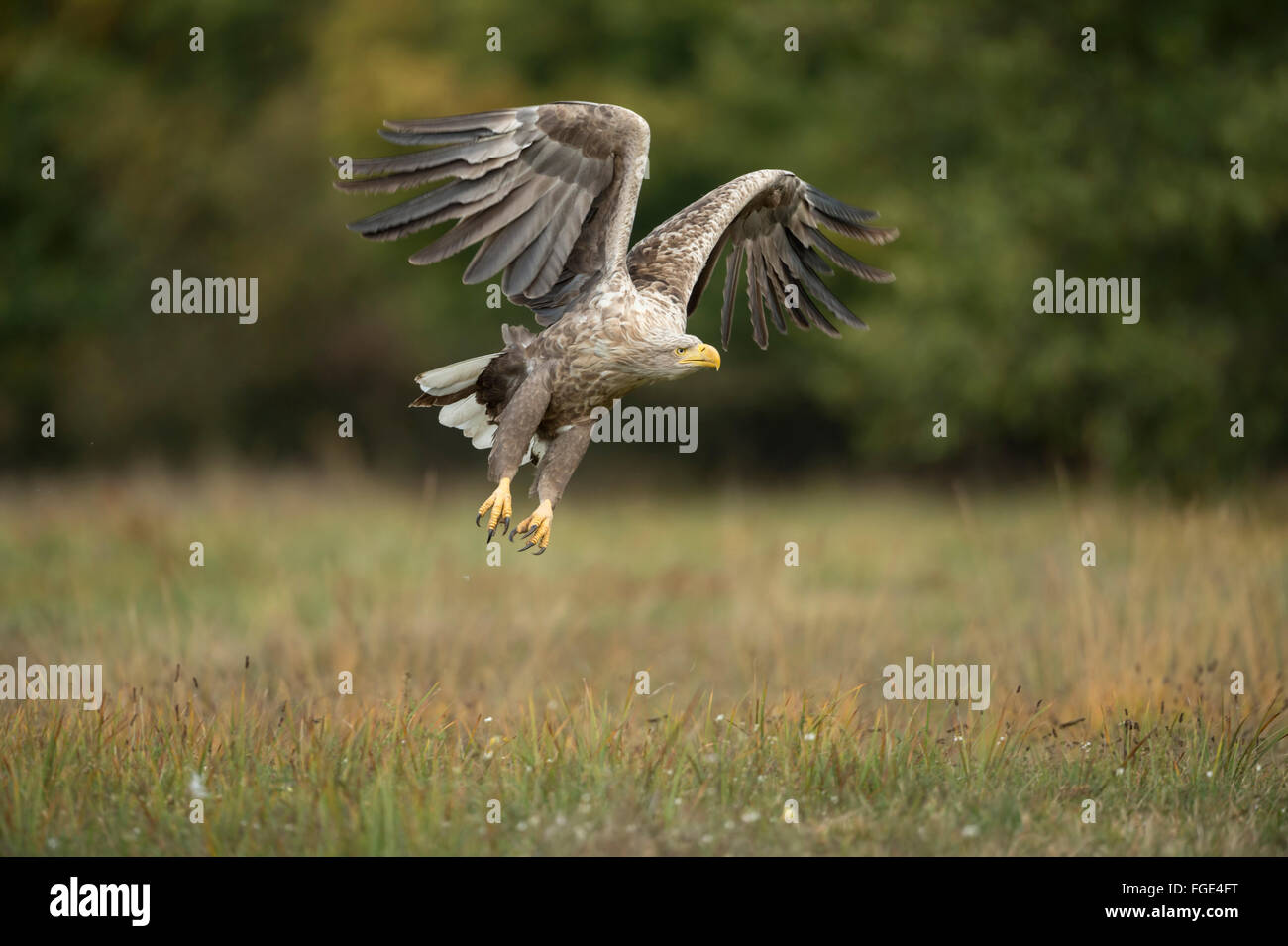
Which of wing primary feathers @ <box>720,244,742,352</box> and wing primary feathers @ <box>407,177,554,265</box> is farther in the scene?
wing primary feathers @ <box>720,244,742,352</box>

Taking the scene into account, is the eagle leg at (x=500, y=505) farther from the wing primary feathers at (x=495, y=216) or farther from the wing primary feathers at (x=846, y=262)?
the wing primary feathers at (x=846, y=262)

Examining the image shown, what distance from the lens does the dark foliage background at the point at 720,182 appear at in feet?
53.0

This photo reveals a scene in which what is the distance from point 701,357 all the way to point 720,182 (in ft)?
51.0

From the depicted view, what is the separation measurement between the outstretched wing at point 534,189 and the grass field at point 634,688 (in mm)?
2011

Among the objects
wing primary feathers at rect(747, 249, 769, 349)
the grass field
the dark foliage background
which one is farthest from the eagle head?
the dark foliage background

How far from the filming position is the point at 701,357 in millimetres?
6113

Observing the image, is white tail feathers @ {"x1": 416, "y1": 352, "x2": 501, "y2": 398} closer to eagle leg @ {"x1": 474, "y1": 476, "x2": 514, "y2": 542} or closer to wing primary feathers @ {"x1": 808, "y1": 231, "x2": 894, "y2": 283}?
eagle leg @ {"x1": 474, "y1": 476, "x2": 514, "y2": 542}

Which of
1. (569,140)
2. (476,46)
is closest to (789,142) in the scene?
(476,46)

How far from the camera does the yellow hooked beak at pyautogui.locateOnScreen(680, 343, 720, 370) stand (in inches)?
239

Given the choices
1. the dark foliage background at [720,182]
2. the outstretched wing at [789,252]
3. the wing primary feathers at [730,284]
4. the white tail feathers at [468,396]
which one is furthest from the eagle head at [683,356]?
the dark foliage background at [720,182]

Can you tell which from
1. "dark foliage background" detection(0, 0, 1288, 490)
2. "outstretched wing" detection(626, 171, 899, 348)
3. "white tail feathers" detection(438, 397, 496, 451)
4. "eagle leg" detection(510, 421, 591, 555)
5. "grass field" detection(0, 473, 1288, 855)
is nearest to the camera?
"grass field" detection(0, 473, 1288, 855)

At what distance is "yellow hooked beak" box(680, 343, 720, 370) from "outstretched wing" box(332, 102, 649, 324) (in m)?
0.69

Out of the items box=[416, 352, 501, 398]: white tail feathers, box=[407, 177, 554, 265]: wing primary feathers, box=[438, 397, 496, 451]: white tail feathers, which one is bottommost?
box=[438, 397, 496, 451]: white tail feathers

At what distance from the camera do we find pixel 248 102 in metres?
22.7
